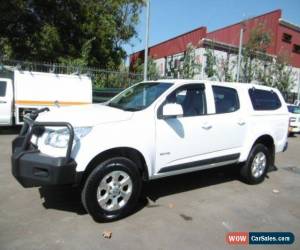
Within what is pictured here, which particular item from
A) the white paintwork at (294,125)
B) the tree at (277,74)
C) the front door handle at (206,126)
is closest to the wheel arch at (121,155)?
the front door handle at (206,126)

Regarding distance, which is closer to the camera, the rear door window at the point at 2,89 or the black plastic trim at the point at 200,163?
the black plastic trim at the point at 200,163

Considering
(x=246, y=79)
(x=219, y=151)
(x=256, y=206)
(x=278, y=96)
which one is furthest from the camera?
(x=246, y=79)

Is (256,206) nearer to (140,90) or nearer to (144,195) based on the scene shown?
(144,195)

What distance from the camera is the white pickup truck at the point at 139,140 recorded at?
372cm

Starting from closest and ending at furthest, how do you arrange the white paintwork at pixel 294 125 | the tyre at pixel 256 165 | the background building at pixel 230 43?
the tyre at pixel 256 165, the white paintwork at pixel 294 125, the background building at pixel 230 43

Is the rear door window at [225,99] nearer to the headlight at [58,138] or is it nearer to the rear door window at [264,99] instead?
the rear door window at [264,99]

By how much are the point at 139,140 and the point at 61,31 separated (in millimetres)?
18923

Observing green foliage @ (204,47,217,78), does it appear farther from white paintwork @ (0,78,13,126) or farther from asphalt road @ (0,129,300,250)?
asphalt road @ (0,129,300,250)

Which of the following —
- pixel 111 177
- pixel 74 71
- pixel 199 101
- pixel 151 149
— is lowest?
pixel 111 177

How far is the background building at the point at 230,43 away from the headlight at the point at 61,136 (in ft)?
58.3

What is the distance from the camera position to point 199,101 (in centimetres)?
511

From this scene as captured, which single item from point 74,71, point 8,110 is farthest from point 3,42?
point 8,110

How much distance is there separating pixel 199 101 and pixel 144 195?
1804mm

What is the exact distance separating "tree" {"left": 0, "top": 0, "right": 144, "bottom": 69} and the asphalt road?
48.1 feet
